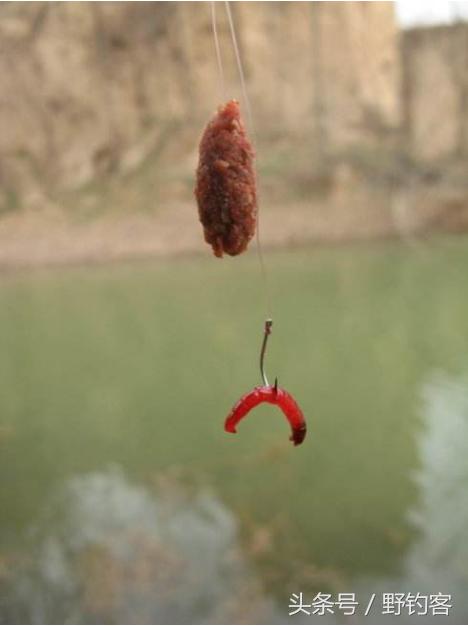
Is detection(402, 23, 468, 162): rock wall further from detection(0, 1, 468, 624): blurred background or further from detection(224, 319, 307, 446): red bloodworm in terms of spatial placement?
detection(224, 319, 307, 446): red bloodworm

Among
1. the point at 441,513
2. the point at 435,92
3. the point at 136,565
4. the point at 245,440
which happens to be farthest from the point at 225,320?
the point at 435,92

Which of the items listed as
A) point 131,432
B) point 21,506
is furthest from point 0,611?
point 131,432

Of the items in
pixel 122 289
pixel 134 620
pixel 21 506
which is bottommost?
pixel 134 620

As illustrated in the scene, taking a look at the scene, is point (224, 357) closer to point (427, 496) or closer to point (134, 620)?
point (427, 496)

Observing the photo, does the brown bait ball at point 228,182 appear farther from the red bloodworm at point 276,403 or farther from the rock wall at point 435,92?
the rock wall at point 435,92

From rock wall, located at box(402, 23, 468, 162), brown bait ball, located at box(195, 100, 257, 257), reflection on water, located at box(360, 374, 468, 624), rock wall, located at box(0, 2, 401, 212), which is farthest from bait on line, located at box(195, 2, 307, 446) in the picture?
rock wall, located at box(402, 23, 468, 162)
